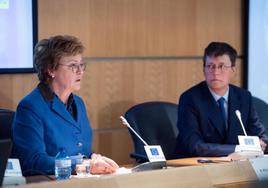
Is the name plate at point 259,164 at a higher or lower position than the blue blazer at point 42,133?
higher

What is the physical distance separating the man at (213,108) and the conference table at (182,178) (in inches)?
80.2

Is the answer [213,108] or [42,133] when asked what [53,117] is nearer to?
[42,133]

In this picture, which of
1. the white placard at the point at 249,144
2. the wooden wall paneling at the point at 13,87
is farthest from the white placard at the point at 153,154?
the wooden wall paneling at the point at 13,87

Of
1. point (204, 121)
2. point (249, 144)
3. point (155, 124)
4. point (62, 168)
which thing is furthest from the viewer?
point (155, 124)

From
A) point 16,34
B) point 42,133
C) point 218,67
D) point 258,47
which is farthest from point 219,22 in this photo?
point 42,133

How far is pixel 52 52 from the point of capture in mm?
3328

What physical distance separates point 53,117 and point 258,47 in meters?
2.59

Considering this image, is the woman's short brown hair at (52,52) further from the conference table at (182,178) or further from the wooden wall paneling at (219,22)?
the wooden wall paneling at (219,22)

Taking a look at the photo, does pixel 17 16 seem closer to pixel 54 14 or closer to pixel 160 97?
pixel 54 14

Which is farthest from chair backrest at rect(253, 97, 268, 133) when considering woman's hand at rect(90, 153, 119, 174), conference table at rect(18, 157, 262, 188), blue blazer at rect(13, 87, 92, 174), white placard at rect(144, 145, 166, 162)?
conference table at rect(18, 157, 262, 188)

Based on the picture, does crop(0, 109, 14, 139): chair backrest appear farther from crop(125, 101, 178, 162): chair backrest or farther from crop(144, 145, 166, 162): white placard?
crop(125, 101, 178, 162): chair backrest

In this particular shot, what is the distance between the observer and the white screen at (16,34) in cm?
409

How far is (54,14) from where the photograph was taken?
4.32 meters

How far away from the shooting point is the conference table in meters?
1.42
